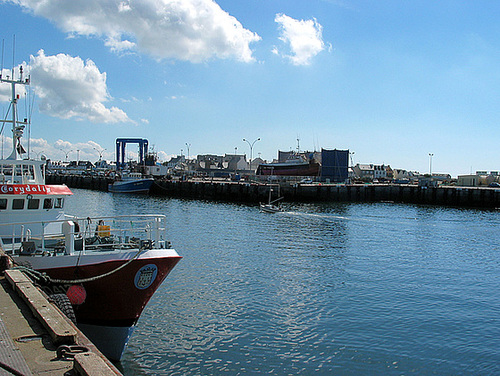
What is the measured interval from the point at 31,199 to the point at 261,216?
35533mm

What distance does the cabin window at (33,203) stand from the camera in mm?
15892

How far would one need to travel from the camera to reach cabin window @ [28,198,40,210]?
15.9 m

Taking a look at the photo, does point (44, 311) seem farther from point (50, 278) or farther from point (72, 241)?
point (72, 241)

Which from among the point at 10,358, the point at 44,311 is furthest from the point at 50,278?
the point at 10,358

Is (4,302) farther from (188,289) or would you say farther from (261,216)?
(261,216)

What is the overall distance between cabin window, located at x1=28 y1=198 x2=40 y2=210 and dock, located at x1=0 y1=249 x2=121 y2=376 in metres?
6.80

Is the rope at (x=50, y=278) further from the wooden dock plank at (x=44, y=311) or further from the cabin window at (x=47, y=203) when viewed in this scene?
the cabin window at (x=47, y=203)

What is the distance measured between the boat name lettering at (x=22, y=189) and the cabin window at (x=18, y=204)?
28cm

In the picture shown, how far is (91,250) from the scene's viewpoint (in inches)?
531

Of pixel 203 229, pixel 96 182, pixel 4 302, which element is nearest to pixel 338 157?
pixel 96 182

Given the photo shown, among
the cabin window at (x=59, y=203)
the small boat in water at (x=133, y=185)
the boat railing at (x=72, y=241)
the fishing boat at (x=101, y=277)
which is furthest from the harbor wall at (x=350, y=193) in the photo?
the fishing boat at (x=101, y=277)

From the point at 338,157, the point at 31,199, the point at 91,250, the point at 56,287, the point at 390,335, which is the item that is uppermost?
the point at 338,157

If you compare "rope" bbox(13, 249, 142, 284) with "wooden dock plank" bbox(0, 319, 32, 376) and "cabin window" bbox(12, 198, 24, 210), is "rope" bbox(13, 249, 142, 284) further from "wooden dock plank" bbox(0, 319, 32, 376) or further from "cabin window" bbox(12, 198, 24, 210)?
"cabin window" bbox(12, 198, 24, 210)

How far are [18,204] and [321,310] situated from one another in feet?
40.8
